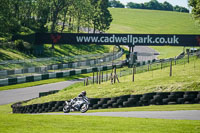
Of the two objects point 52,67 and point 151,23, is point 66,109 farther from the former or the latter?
point 151,23

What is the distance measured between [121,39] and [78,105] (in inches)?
1443

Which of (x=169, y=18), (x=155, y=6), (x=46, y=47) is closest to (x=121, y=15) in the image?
(x=169, y=18)

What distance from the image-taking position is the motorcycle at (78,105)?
17266mm

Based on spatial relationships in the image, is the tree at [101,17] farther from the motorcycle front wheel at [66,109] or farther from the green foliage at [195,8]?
the motorcycle front wheel at [66,109]

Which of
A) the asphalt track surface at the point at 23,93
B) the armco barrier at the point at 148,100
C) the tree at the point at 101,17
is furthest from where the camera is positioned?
the tree at the point at 101,17

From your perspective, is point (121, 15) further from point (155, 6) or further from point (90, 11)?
point (90, 11)

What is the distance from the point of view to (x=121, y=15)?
154 m

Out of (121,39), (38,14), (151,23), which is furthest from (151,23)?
(121,39)

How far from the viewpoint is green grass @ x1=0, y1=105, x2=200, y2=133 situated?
10.7 m

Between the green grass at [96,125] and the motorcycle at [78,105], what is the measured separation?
159 inches

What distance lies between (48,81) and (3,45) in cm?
1460

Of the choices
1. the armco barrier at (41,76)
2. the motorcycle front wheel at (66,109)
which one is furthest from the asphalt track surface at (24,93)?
the motorcycle front wheel at (66,109)

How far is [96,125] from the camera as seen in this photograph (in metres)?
11.6

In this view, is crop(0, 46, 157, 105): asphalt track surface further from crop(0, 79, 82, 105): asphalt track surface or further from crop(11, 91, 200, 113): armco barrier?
crop(11, 91, 200, 113): armco barrier
